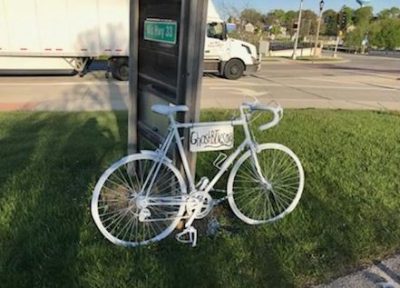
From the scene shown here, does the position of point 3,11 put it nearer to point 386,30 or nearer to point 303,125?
point 303,125

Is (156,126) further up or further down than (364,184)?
further up

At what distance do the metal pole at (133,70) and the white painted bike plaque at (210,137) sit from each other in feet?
3.80

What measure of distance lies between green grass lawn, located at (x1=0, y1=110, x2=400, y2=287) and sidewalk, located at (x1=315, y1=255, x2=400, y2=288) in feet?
0.27

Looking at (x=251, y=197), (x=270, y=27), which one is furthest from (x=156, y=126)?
(x=270, y=27)

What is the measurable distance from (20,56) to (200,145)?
12.6 m

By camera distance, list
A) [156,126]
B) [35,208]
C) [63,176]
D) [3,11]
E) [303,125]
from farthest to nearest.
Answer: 1. [3,11]
2. [303,125]
3. [63,176]
4. [156,126]
5. [35,208]

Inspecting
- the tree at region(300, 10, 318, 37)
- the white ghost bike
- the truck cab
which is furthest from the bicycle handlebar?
the tree at region(300, 10, 318, 37)

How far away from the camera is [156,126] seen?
3.82 m

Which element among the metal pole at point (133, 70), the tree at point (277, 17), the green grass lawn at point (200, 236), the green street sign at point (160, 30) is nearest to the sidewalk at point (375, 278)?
the green grass lawn at point (200, 236)

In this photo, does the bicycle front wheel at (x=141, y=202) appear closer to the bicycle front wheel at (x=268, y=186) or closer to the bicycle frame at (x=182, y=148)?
the bicycle frame at (x=182, y=148)

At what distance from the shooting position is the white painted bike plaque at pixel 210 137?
10.4 feet

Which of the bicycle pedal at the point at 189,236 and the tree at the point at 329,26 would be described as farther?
the tree at the point at 329,26

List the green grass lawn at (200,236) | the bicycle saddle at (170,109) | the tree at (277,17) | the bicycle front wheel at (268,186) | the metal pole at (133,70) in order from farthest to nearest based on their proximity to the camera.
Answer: the tree at (277,17) → the metal pole at (133,70) → the bicycle front wheel at (268,186) → the bicycle saddle at (170,109) → the green grass lawn at (200,236)

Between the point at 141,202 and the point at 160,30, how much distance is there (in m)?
1.44
